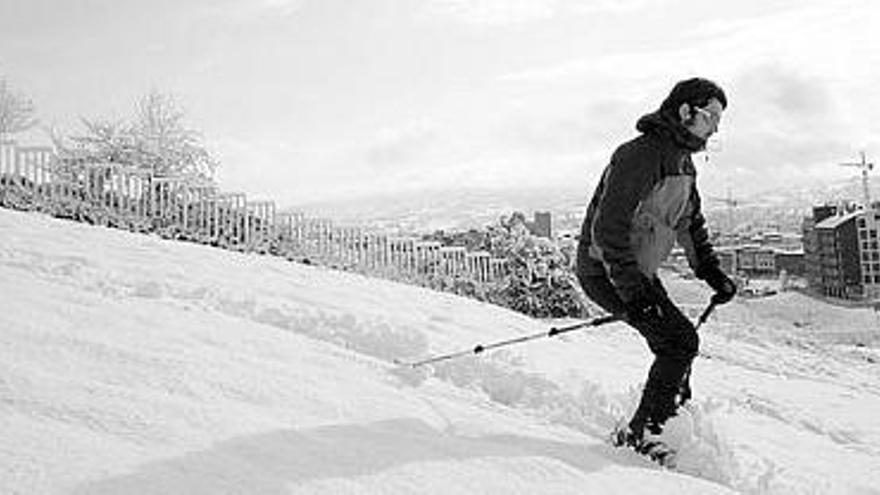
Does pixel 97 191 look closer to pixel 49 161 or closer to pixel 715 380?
pixel 49 161

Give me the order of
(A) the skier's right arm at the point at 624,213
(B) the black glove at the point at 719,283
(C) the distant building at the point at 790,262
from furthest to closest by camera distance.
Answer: (C) the distant building at the point at 790,262
(B) the black glove at the point at 719,283
(A) the skier's right arm at the point at 624,213

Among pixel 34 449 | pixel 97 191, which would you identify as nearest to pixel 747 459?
pixel 34 449

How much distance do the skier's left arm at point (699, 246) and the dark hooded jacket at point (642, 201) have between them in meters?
0.20

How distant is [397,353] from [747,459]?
85.7 inches

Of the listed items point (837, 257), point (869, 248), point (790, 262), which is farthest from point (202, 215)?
point (790, 262)

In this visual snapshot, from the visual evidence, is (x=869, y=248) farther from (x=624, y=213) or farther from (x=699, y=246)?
(x=624, y=213)

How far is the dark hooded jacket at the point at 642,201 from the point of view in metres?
4.46

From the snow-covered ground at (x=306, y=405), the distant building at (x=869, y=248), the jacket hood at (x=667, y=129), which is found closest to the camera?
the snow-covered ground at (x=306, y=405)

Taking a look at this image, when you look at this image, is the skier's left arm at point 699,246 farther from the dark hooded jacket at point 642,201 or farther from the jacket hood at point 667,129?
the jacket hood at point 667,129

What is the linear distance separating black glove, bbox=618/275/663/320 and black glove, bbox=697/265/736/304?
512 mm

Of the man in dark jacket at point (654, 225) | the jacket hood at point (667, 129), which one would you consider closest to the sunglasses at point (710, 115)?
the man in dark jacket at point (654, 225)

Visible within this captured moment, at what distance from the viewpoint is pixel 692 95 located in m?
4.63

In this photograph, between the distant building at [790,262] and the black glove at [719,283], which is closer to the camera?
the black glove at [719,283]

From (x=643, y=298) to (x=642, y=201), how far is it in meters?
0.46
